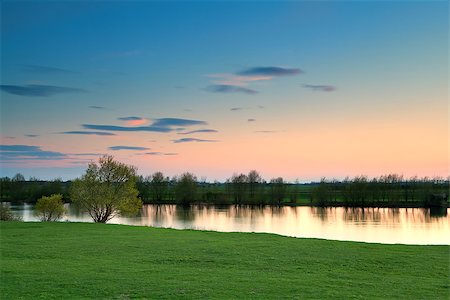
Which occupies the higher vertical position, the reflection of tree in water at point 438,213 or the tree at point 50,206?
the tree at point 50,206

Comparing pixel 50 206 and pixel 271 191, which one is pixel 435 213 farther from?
pixel 50 206

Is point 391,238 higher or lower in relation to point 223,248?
lower

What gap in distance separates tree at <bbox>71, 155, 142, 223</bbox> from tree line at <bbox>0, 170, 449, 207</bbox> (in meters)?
44.8

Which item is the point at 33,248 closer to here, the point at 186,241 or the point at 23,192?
the point at 186,241

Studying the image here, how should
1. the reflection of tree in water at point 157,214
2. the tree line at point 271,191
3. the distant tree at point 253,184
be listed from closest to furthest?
the reflection of tree in water at point 157,214 → the tree line at point 271,191 → the distant tree at point 253,184

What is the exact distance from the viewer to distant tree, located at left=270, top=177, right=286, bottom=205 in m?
106

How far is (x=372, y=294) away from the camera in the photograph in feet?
39.9

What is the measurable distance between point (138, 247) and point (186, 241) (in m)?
3.24

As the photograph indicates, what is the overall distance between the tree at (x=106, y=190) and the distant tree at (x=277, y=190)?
6147 centimetres

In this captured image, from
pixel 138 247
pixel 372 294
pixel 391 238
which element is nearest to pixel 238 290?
pixel 372 294

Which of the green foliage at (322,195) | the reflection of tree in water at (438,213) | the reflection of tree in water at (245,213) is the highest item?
the green foliage at (322,195)

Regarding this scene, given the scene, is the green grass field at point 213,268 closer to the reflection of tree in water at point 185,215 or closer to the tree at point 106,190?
the tree at point 106,190

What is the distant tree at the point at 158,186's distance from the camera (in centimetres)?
11269

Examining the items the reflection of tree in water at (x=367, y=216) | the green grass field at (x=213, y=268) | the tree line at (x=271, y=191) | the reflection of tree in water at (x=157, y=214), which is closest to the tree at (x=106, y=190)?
the reflection of tree in water at (x=157, y=214)
